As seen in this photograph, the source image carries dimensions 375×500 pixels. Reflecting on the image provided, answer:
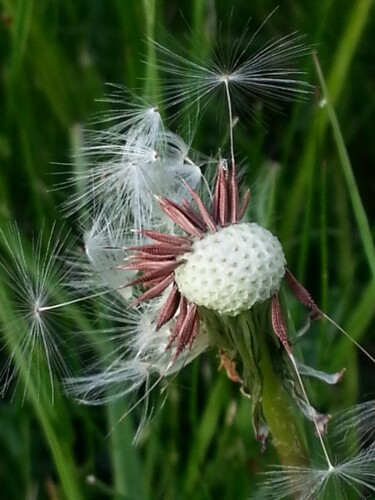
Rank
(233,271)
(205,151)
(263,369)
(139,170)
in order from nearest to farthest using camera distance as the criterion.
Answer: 1. (233,271)
2. (263,369)
3. (139,170)
4. (205,151)

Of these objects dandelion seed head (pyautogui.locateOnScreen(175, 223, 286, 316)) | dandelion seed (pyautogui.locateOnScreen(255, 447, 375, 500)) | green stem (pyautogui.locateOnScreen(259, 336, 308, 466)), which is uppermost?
dandelion seed head (pyautogui.locateOnScreen(175, 223, 286, 316))

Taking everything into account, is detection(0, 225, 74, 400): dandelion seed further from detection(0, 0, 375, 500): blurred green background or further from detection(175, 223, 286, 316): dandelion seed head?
detection(175, 223, 286, 316): dandelion seed head

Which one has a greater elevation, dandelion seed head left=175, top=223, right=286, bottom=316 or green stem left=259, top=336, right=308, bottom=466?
dandelion seed head left=175, top=223, right=286, bottom=316

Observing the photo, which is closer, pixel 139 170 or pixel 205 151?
pixel 139 170

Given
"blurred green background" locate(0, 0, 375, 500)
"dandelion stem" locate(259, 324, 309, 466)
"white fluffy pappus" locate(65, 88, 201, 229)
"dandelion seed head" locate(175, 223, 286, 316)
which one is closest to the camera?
"dandelion seed head" locate(175, 223, 286, 316)

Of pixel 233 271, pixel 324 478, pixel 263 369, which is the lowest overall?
pixel 324 478

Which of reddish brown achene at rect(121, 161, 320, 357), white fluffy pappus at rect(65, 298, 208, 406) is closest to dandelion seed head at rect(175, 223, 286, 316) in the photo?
reddish brown achene at rect(121, 161, 320, 357)

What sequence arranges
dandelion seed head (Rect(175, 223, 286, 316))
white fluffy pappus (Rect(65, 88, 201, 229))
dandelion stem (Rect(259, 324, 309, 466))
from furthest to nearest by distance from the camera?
white fluffy pappus (Rect(65, 88, 201, 229))
dandelion stem (Rect(259, 324, 309, 466))
dandelion seed head (Rect(175, 223, 286, 316))

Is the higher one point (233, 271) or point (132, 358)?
point (233, 271)

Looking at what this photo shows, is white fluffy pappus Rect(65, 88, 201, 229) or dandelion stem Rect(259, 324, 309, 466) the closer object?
dandelion stem Rect(259, 324, 309, 466)

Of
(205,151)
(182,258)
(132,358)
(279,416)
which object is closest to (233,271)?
(182,258)

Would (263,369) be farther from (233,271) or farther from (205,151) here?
(205,151)
